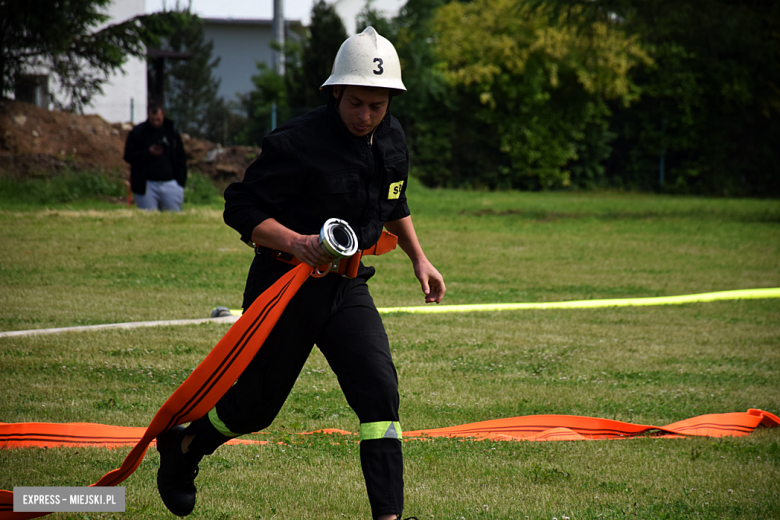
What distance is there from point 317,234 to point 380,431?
798 millimetres

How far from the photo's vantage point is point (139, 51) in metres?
20.1

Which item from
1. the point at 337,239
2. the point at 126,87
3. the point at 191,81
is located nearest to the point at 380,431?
the point at 337,239

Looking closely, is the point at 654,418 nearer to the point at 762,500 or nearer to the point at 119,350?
the point at 762,500

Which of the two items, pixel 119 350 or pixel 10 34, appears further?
pixel 10 34

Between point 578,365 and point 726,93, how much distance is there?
25.4 m

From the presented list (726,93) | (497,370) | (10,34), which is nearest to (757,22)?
(726,93)

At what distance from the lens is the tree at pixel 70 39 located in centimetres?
1819

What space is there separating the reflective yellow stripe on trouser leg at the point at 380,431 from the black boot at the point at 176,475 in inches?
31.6

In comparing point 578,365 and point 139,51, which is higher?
point 139,51

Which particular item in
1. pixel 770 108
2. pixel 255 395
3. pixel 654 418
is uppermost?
pixel 770 108

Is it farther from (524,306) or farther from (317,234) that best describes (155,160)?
(317,234)

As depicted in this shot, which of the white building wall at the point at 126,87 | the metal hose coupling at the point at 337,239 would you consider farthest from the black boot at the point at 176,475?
the white building wall at the point at 126,87

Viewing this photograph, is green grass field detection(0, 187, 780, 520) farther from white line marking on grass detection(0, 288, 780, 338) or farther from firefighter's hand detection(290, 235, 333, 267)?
firefighter's hand detection(290, 235, 333, 267)

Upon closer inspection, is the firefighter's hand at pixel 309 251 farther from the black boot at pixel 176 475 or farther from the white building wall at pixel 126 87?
the white building wall at pixel 126 87
